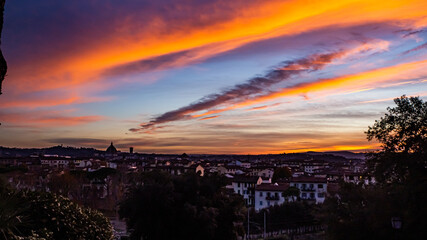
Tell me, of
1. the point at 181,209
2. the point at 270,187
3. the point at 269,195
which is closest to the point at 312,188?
the point at 270,187

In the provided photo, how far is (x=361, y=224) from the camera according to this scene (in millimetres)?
18109

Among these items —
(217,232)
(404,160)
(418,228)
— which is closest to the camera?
(418,228)

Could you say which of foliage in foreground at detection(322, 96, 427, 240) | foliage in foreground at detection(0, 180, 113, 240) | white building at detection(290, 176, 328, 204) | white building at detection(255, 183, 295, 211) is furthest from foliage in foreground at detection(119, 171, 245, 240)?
white building at detection(290, 176, 328, 204)

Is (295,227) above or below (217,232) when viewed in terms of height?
below

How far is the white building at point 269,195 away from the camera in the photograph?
56.6 meters

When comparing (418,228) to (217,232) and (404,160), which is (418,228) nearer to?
(404,160)

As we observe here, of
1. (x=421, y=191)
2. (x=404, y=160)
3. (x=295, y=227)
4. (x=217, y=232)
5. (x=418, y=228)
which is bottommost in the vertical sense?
(x=295, y=227)

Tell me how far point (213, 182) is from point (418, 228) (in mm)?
10384

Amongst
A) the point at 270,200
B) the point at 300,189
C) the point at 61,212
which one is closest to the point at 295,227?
the point at 270,200

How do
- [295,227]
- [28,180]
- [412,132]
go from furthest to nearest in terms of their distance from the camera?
1. [28,180]
2. [295,227]
3. [412,132]

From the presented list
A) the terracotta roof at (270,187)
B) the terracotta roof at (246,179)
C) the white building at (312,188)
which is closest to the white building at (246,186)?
the terracotta roof at (246,179)

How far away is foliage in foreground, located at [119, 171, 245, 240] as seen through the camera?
19391mm

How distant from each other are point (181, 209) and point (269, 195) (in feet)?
129

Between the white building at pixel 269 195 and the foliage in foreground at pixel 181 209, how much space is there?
119 ft
